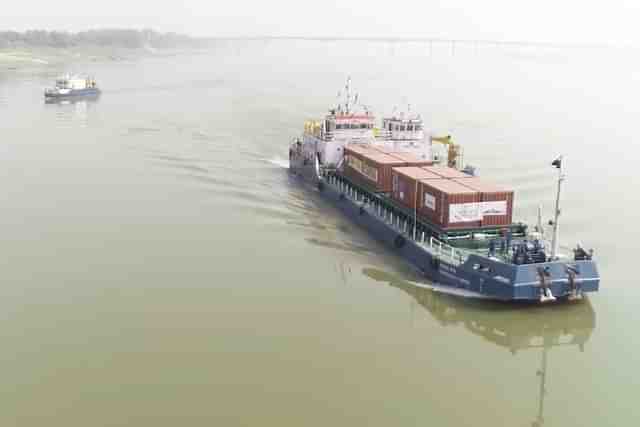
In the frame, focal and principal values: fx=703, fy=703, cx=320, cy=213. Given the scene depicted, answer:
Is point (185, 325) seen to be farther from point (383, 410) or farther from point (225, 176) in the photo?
point (225, 176)

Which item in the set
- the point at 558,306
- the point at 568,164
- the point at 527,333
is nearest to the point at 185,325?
the point at 527,333

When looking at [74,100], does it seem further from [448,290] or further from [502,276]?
[502,276]

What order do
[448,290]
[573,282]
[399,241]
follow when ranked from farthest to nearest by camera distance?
[399,241]
[448,290]
[573,282]

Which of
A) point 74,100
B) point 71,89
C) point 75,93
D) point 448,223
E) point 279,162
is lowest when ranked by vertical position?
point 279,162

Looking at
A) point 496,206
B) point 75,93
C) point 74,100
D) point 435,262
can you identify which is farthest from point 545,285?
point 75,93

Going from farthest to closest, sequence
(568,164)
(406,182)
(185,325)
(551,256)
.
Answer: (568,164) < (406,182) < (551,256) < (185,325)

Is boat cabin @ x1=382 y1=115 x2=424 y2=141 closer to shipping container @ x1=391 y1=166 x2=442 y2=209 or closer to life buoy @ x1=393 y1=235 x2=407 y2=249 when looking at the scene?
shipping container @ x1=391 y1=166 x2=442 y2=209

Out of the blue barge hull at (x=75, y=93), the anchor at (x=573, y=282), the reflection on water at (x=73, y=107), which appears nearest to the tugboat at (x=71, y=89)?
the blue barge hull at (x=75, y=93)

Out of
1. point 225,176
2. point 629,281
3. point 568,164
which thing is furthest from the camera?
point 568,164

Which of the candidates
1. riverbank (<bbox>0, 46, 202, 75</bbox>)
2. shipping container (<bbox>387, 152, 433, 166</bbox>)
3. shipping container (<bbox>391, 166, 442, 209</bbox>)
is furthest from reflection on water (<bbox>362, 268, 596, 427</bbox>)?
riverbank (<bbox>0, 46, 202, 75</bbox>)
